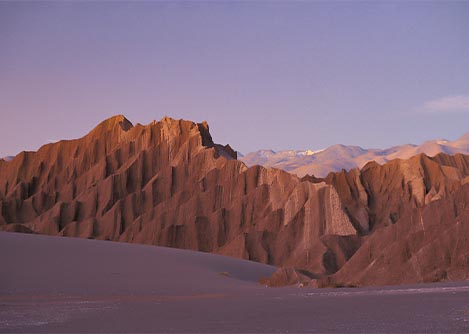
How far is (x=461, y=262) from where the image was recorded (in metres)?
25.6

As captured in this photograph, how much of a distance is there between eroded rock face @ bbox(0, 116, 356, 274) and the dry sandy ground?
2687cm

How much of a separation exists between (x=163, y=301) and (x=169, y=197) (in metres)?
62.7

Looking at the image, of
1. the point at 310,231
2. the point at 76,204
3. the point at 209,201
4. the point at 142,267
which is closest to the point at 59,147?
the point at 76,204

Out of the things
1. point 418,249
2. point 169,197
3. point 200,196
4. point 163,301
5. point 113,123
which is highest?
point 113,123

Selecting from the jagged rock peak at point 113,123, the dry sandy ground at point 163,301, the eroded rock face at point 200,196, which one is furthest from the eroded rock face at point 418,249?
the jagged rock peak at point 113,123

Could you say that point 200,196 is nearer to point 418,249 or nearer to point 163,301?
point 418,249

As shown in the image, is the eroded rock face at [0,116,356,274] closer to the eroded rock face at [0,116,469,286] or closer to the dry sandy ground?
the eroded rock face at [0,116,469,286]

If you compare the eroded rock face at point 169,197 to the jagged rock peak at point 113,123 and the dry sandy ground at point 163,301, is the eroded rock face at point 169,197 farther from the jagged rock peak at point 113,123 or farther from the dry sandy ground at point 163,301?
the dry sandy ground at point 163,301

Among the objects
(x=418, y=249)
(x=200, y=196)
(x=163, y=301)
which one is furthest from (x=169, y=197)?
(x=163, y=301)

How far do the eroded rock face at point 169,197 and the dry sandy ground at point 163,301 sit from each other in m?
26.9

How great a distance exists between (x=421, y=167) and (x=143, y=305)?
6637cm

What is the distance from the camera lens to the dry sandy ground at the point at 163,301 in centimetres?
1164

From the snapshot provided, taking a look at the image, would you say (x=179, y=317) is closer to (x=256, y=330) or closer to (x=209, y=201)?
(x=256, y=330)

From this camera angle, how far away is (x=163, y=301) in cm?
1816
